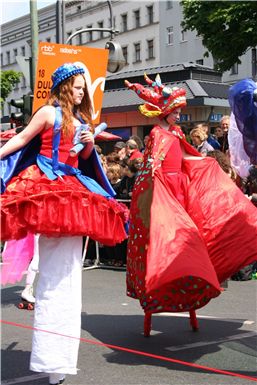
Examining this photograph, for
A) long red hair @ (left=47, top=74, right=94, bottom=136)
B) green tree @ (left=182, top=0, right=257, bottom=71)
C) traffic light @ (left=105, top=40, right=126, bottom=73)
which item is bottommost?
long red hair @ (left=47, top=74, right=94, bottom=136)

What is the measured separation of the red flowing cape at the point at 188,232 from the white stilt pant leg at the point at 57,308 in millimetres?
720

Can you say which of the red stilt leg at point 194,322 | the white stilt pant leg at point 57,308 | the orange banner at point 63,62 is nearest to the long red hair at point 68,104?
the white stilt pant leg at point 57,308

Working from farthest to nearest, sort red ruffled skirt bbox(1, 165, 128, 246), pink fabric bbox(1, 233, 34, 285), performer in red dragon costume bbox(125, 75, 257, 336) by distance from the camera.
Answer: pink fabric bbox(1, 233, 34, 285) → performer in red dragon costume bbox(125, 75, 257, 336) → red ruffled skirt bbox(1, 165, 128, 246)

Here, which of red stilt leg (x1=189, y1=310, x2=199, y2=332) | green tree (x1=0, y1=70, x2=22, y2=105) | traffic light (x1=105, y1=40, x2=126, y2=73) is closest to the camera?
red stilt leg (x1=189, y1=310, x2=199, y2=332)

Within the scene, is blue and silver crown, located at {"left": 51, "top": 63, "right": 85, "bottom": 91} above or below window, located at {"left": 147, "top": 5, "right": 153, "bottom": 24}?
below

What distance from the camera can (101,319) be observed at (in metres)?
6.61

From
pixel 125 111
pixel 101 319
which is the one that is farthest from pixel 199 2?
pixel 101 319

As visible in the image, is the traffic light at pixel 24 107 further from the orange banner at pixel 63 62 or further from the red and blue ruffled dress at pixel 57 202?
the red and blue ruffled dress at pixel 57 202

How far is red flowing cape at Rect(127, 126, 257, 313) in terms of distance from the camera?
5129 mm

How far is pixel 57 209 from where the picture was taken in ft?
14.5

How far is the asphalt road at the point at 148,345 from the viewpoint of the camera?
4.73 m

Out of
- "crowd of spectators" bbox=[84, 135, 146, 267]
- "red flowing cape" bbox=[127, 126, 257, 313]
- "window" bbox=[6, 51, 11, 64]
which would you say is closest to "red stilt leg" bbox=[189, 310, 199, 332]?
"red flowing cape" bbox=[127, 126, 257, 313]

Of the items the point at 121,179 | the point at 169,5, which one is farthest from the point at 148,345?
the point at 169,5

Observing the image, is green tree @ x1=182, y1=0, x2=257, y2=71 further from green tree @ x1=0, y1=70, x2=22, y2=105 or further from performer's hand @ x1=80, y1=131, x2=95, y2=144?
performer's hand @ x1=80, y1=131, x2=95, y2=144
